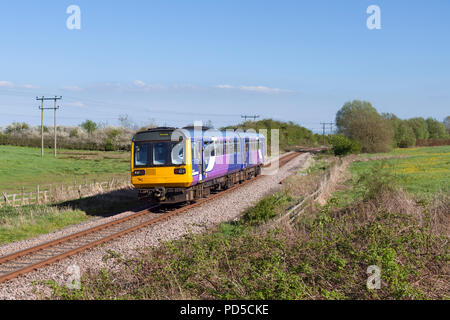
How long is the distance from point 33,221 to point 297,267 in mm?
9955

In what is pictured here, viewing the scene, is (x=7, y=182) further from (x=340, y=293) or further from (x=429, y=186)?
(x=340, y=293)

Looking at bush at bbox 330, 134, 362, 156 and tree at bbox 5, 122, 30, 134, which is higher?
tree at bbox 5, 122, 30, 134

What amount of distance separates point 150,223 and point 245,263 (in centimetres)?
659

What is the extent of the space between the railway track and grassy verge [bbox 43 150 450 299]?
1792 mm

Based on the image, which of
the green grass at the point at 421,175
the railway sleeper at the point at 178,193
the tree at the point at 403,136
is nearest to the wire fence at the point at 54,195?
the railway sleeper at the point at 178,193

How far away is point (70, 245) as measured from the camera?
10.4 meters

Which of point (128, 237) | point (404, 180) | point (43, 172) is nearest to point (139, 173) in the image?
point (128, 237)

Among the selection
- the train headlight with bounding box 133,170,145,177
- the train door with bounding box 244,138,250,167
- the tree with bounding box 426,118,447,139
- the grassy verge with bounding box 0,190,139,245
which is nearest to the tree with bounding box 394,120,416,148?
the tree with bounding box 426,118,447,139

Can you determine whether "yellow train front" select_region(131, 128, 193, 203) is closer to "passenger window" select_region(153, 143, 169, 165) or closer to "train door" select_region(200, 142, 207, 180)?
"passenger window" select_region(153, 143, 169, 165)

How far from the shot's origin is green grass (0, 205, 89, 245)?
12.1 metres

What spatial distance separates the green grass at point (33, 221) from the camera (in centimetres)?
1208

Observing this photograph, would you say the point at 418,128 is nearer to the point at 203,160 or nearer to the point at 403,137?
the point at 403,137

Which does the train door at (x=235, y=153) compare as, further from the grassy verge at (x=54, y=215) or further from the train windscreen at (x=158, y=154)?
the train windscreen at (x=158, y=154)

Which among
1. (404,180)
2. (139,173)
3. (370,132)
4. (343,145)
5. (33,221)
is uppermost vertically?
(370,132)
